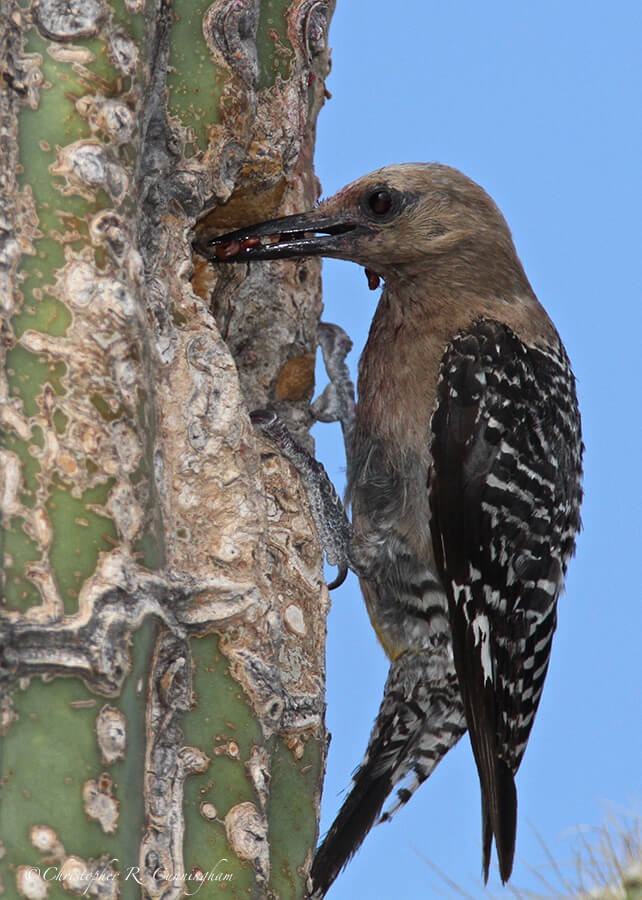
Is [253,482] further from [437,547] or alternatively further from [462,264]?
[462,264]

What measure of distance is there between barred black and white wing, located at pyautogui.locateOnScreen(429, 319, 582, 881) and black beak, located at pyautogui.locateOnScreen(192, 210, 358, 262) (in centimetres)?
42

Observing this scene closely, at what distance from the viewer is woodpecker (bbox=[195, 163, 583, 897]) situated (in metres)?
2.88

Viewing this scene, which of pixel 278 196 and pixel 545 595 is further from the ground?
pixel 278 196

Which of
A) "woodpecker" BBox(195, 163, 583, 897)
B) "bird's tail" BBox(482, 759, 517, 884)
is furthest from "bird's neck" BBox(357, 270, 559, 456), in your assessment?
"bird's tail" BBox(482, 759, 517, 884)

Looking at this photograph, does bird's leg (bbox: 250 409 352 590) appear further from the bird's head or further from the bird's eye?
the bird's eye

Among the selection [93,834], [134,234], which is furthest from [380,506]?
[93,834]

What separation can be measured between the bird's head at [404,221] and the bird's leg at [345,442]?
0.95 feet

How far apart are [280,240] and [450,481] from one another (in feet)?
2.40

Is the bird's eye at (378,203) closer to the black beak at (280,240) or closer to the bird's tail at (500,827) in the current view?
the black beak at (280,240)

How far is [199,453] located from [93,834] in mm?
678

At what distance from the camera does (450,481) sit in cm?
292

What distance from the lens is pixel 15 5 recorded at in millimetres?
1762

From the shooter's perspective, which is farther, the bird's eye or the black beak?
the bird's eye

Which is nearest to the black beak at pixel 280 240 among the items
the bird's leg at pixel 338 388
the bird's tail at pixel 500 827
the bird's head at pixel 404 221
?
the bird's head at pixel 404 221
